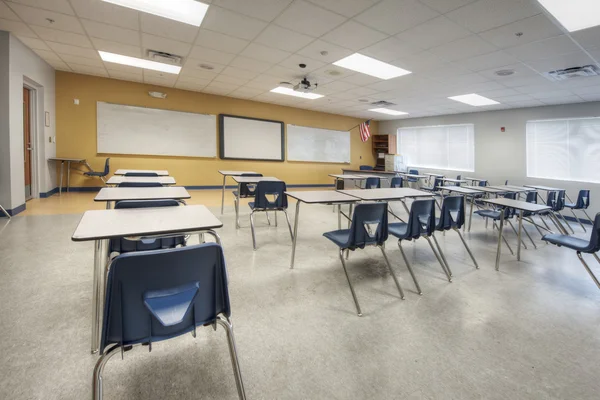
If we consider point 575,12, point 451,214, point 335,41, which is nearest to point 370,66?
point 335,41

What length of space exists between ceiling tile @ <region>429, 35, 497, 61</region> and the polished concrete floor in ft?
10.5

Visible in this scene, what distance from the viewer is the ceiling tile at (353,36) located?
12.7 feet

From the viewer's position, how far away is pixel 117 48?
5.02 m

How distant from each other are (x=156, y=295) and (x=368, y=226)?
1.71 metres

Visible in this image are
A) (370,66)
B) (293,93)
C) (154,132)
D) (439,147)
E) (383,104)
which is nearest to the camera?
(370,66)

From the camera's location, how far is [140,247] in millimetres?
2113

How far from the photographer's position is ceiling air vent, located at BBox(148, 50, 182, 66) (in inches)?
204

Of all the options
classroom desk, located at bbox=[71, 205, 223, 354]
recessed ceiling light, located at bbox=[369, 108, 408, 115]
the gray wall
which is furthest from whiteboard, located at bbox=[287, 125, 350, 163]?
classroom desk, located at bbox=[71, 205, 223, 354]

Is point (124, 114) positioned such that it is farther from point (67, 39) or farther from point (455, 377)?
point (455, 377)

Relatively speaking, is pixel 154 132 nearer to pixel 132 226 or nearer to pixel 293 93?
pixel 293 93

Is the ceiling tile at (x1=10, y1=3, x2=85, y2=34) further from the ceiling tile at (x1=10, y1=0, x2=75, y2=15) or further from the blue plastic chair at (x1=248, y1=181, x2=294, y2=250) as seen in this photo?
the blue plastic chair at (x1=248, y1=181, x2=294, y2=250)

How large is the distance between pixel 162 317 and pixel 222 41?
4.72m

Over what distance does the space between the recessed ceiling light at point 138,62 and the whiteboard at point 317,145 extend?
4563 millimetres

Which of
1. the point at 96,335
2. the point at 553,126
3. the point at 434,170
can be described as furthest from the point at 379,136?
the point at 96,335
